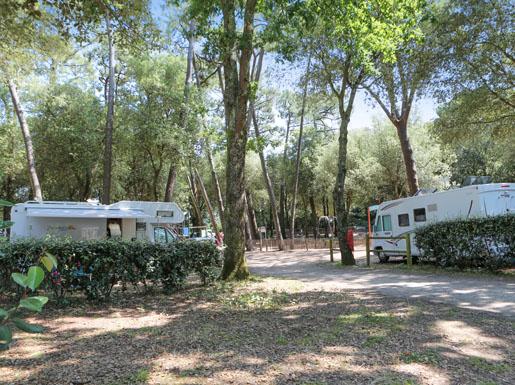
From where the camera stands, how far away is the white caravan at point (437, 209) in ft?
39.3

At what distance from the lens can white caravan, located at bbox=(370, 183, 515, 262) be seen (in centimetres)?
1197

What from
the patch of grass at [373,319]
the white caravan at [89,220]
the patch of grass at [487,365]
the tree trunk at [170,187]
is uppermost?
the tree trunk at [170,187]

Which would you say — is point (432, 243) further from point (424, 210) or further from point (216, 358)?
point (216, 358)

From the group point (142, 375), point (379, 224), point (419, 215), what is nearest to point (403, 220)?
point (419, 215)

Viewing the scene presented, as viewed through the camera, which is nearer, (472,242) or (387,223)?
(472,242)

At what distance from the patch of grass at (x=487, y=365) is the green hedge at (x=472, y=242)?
22.9 feet

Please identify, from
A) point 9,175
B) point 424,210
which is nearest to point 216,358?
point 424,210

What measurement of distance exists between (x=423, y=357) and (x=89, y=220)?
11.9 m

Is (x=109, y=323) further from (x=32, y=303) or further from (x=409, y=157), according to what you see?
(x=409, y=157)

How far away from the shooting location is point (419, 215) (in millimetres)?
14734

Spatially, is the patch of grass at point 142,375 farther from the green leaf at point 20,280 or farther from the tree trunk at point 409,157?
the tree trunk at point 409,157

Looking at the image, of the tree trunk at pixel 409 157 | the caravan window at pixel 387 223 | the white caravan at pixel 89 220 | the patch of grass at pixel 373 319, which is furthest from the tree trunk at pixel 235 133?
the tree trunk at pixel 409 157

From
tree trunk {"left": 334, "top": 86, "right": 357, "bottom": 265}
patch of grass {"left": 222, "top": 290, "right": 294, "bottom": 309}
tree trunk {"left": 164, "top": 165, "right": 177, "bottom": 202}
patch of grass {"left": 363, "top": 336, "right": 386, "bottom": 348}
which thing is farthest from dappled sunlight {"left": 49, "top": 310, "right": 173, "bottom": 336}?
tree trunk {"left": 164, "top": 165, "right": 177, "bottom": 202}

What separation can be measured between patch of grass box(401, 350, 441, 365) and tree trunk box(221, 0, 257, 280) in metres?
5.57
